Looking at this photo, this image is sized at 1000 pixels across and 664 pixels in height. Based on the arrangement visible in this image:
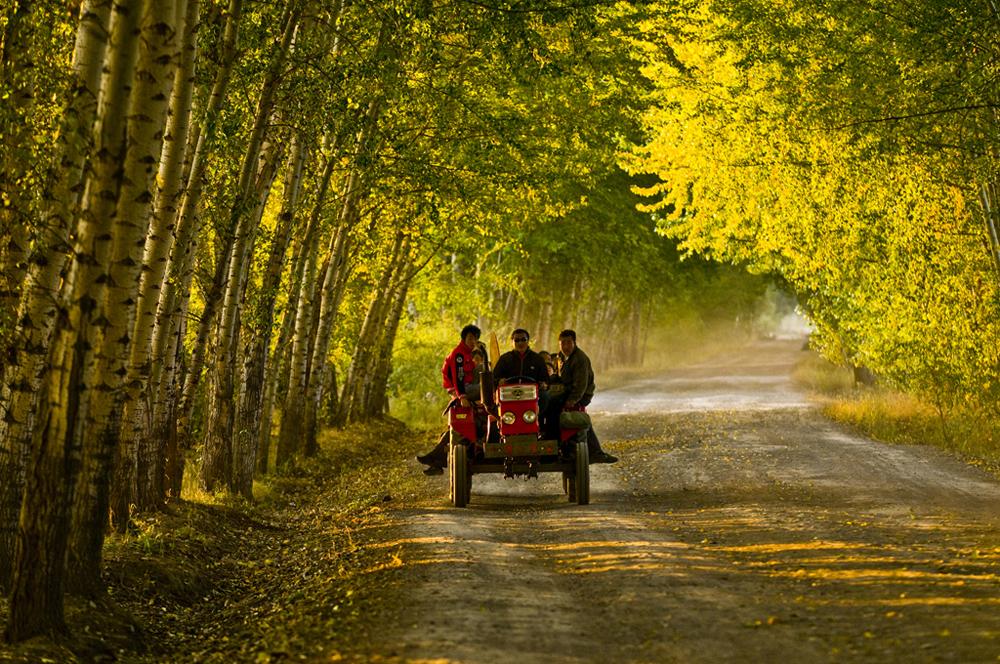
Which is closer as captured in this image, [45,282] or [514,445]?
[45,282]

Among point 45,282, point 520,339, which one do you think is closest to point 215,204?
point 520,339

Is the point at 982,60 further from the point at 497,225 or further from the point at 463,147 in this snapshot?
the point at 497,225

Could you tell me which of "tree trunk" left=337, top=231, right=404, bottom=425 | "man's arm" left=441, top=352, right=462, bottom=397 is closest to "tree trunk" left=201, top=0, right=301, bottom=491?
"man's arm" left=441, top=352, right=462, bottom=397

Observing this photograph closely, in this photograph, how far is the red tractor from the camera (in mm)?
16266

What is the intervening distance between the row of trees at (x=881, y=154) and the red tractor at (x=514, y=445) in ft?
20.5

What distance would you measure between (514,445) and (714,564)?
17.7ft

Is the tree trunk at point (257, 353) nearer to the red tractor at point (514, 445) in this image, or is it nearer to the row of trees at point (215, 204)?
the row of trees at point (215, 204)

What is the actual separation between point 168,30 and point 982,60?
39.7ft

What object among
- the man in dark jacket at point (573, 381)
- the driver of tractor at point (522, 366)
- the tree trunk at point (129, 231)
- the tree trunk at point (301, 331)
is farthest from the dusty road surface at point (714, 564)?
the tree trunk at point (301, 331)

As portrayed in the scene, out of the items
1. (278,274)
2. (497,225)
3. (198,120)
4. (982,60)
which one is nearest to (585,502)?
(278,274)

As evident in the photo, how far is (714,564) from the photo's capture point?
1120 centimetres

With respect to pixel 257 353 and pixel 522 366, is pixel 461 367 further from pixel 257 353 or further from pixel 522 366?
pixel 257 353

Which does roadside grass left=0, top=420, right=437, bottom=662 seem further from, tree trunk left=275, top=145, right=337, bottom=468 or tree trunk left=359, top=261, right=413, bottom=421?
tree trunk left=359, top=261, right=413, bottom=421

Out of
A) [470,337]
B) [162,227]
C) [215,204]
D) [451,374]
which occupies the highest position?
[215,204]
